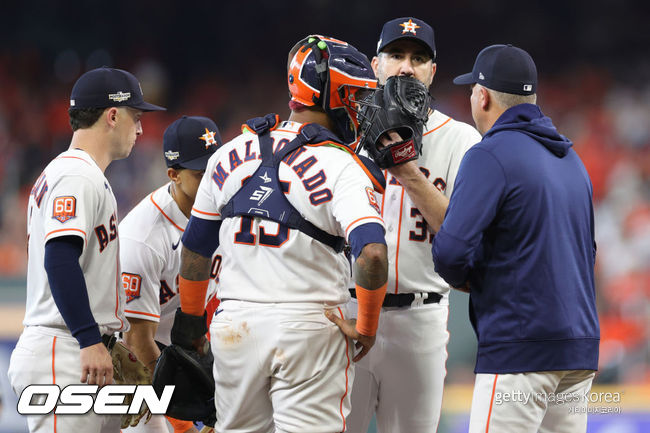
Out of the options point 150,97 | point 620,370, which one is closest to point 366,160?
point 620,370

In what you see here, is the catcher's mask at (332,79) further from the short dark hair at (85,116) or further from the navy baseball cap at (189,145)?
the navy baseball cap at (189,145)

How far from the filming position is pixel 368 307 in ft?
10.7

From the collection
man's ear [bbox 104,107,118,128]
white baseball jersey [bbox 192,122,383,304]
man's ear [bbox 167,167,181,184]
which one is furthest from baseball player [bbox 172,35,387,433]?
man's ear [bbox 167,167,181,184]

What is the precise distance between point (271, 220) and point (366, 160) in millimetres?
795

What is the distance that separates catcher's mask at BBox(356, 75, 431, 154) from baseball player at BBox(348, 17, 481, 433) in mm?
326

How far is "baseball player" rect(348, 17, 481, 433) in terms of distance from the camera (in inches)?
156

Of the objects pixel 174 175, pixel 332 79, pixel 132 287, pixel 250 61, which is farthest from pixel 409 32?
pixel 250 61

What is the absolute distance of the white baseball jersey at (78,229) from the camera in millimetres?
3400

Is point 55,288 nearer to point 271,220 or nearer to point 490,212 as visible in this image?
point 271,220

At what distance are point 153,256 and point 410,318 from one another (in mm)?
1551

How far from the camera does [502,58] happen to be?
3498 mm

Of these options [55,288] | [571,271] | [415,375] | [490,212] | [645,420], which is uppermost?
[490,212]

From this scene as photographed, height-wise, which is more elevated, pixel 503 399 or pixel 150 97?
pixel 150 97

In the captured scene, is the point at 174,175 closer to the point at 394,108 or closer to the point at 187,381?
the point at 187,381
